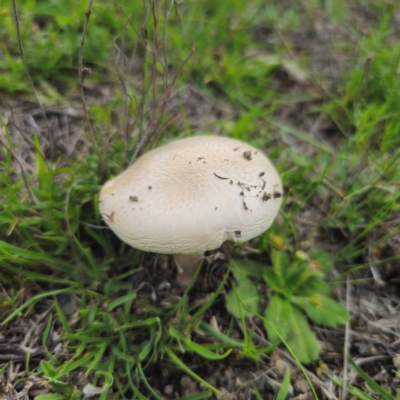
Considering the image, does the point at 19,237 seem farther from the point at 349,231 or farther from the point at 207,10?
the point at 207,10

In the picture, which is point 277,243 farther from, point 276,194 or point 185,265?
point 185,265

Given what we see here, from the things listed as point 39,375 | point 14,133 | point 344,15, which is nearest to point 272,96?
point 344,15

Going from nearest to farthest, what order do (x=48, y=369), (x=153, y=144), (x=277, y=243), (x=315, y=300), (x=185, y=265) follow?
(x=48, y=369)
(x=315, y=300)
(x=277, y=243)
(x=185, y=265)
(x=153, y=144)

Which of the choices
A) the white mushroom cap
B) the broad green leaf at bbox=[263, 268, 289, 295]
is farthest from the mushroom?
the broad green leaf at bbox=[263, 268, 289, 295]

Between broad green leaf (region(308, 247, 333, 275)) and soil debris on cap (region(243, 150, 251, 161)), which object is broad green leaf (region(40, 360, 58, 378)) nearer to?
soil debris on cap (region(243, 150, 251, 161))

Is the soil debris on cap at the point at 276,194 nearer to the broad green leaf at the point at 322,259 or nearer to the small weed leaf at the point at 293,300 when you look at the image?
the small weed leaf at the point at 293,300

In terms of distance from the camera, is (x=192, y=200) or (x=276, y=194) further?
(x=276, y=194)

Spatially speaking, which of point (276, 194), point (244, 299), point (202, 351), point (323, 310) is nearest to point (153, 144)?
point (276, 194)

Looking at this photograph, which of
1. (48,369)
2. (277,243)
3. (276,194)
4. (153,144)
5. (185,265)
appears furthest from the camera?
(153,144)
